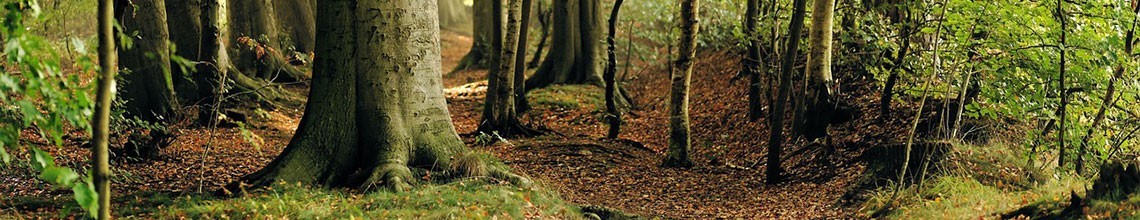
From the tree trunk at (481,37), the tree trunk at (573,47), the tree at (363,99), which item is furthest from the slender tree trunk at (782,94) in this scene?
the tree trunk at (481,37)

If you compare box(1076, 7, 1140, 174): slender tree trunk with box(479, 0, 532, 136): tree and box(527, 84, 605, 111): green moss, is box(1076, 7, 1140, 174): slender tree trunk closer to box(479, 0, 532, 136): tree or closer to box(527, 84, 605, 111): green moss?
box(479, 0, 532, 136): tree

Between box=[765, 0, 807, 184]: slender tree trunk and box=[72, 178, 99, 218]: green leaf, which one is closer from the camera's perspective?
box=[72, 178, 99, 218]: green leaf

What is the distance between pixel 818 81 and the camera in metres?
11.8

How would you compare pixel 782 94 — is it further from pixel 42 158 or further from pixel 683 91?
pixel 42 158

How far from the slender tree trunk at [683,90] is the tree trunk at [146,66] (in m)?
6.09

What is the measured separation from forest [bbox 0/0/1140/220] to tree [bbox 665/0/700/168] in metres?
0.03

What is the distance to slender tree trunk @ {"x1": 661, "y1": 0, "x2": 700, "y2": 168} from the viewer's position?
37.2 ft

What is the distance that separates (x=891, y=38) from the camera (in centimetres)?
1198

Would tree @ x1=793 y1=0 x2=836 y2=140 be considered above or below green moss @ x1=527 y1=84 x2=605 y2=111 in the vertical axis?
above

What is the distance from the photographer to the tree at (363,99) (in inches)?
333

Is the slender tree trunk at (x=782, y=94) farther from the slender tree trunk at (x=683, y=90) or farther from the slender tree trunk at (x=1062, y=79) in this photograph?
the slender tree trunk at (x=1062, y=79)

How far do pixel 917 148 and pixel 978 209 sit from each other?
1.79 m

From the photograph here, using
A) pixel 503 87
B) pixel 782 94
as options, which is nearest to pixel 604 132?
pixel 503 87

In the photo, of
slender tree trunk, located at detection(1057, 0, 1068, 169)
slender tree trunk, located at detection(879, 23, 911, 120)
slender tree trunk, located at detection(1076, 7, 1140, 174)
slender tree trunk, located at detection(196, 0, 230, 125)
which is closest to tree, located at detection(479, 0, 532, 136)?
slender tree trunk, located at detection(196, 0, 230, 125)
